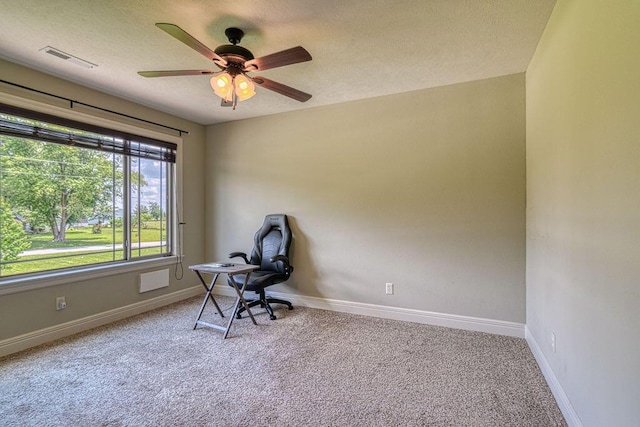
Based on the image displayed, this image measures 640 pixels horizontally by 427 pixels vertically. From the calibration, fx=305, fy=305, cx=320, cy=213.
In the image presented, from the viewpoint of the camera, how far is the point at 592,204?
148 centimetres

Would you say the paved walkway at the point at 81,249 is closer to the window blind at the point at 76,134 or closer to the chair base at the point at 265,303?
the window blind at the point at 76,134

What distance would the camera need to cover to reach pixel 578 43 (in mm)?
1622

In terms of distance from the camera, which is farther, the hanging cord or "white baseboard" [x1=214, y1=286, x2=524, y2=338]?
the hanging cord

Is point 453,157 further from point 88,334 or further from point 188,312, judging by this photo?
point 88,334

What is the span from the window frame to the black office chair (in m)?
1.03

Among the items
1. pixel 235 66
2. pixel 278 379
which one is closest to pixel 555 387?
pixel 278 379

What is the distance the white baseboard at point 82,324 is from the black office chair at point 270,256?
0.91m

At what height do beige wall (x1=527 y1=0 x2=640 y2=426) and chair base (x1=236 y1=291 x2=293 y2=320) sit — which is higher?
beige wall (x1=527 y1=0 x2=640 y2=426)

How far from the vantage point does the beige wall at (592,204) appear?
114cm

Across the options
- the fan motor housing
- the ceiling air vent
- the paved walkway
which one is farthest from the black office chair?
the ceiling air vent

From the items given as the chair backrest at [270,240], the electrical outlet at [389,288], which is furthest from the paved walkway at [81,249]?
the electrical outlet at [389,288]

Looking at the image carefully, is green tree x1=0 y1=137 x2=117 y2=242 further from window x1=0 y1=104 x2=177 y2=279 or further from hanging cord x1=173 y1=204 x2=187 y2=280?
hanging cord x1=173 y1=204 x2=187 y2=280

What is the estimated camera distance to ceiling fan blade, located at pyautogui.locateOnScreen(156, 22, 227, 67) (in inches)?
64.6

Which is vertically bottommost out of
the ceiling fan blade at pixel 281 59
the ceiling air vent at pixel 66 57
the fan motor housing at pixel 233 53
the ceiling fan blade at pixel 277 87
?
the ceiling fan blade at pixel 277 87
